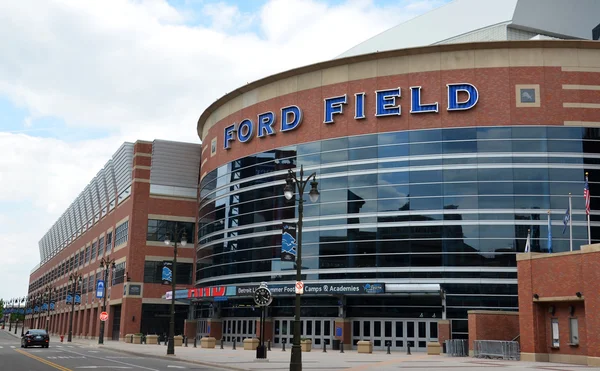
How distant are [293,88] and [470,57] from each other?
17023 millimetres

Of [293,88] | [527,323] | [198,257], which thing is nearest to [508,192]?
[527,323]

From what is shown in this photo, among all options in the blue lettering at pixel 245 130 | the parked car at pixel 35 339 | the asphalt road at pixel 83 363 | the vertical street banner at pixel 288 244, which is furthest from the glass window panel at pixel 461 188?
the parked car at pixel 35 339

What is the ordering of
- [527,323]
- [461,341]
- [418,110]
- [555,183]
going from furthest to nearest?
[418,110], [555,183], [461,341], [527,323]

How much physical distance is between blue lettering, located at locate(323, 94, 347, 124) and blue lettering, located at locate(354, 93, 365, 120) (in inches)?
47.6

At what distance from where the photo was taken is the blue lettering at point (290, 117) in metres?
62.5

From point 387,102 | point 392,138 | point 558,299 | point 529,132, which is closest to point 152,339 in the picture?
point 392,138

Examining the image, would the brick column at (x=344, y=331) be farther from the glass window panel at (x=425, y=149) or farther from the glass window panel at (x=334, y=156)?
the glass window panel at (x=425, y=149)

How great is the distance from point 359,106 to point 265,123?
11188 mm

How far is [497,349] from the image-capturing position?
129 ft

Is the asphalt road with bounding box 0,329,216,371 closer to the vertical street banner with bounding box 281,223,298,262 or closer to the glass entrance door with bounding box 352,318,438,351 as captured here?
the vertical street banner with bounding box 281,223,298,262

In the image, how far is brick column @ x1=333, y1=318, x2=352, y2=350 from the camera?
179 ft

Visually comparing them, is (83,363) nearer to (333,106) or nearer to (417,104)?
(333,106)

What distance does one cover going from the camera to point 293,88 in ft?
209

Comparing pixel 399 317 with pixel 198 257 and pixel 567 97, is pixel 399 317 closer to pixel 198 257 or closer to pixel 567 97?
pixel 567 97
